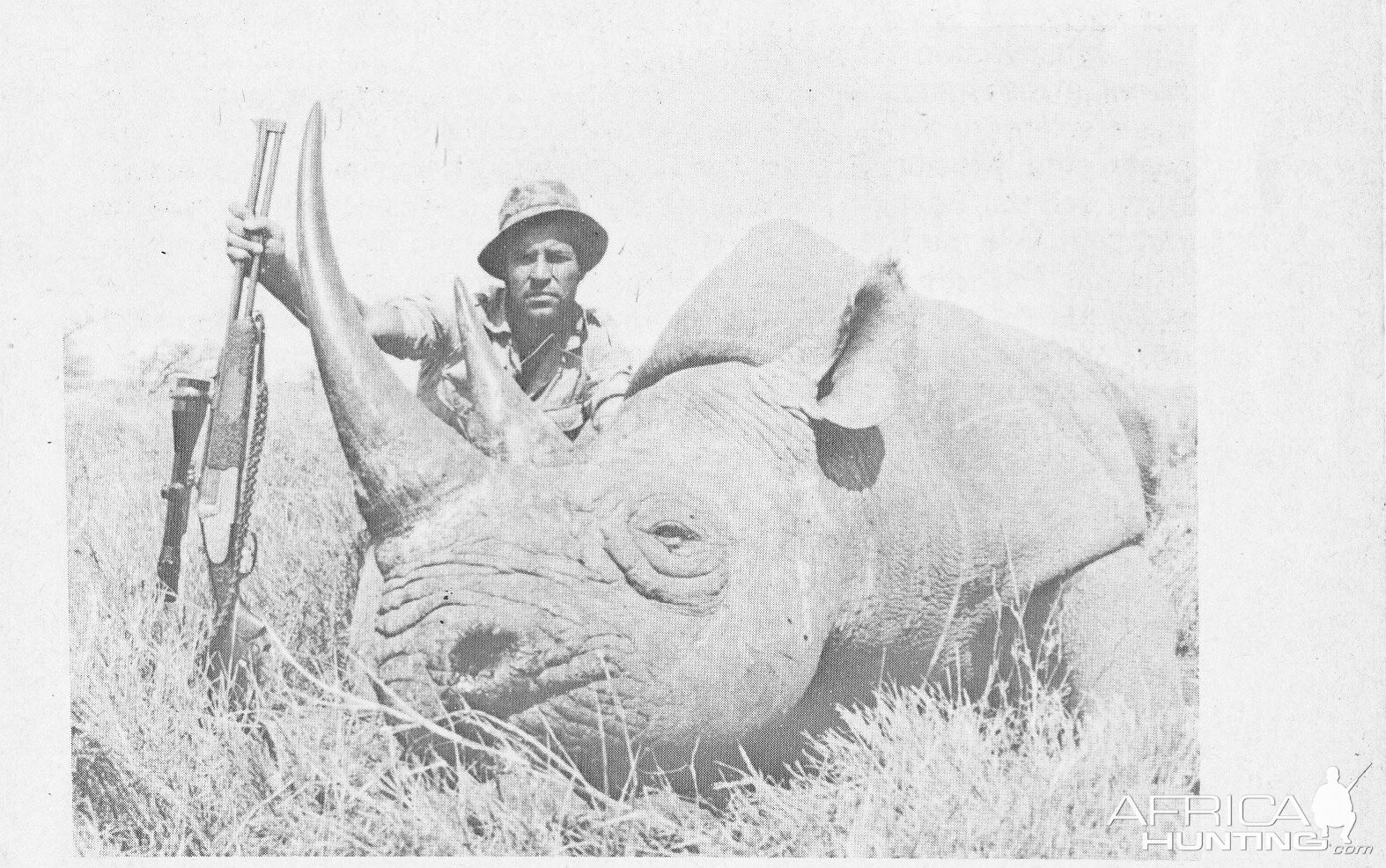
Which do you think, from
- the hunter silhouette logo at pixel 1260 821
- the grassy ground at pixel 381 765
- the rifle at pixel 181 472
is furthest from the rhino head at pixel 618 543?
the hunter silhouette logo at pixel 1260 821

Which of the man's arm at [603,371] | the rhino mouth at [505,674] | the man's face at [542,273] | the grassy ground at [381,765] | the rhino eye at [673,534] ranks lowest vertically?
the grassy ground at [381,765]

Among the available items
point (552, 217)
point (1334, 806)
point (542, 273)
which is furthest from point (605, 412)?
point (1334, 806)

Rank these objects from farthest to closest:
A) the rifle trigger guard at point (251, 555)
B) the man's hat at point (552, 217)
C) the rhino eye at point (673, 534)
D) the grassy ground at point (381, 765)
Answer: the man's hat at point (552, 217) → the rifle trigger guard at point (251, 555) → the grassy ground at point (381, 765) → the rhino eye at point (673, 534)

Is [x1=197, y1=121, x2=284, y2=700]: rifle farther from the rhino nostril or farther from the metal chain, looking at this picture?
the rhino nostril

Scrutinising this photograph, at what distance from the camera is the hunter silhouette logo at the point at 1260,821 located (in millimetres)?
3758

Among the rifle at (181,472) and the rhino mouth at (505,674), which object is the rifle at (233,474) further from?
the rhino mouth at (505,674)

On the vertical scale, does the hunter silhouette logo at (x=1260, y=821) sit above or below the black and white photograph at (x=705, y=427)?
below

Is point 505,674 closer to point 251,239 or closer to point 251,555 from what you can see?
point 251,555

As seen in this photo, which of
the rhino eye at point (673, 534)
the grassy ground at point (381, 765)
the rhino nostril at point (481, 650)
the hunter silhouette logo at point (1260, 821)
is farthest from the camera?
the hunter silhouette logo at point (1260, 821)

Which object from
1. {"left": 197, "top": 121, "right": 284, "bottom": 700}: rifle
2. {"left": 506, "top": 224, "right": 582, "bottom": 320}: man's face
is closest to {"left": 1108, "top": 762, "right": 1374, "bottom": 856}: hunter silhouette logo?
{"left": 506, "top": 224, "right": 582, "bottom": 320}: man's face

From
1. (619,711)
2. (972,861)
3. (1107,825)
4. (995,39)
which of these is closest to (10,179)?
(619,711)

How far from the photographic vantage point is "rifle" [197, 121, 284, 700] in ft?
13.0

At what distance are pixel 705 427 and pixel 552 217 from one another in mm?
1208

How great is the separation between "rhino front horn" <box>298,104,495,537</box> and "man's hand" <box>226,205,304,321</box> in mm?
916
